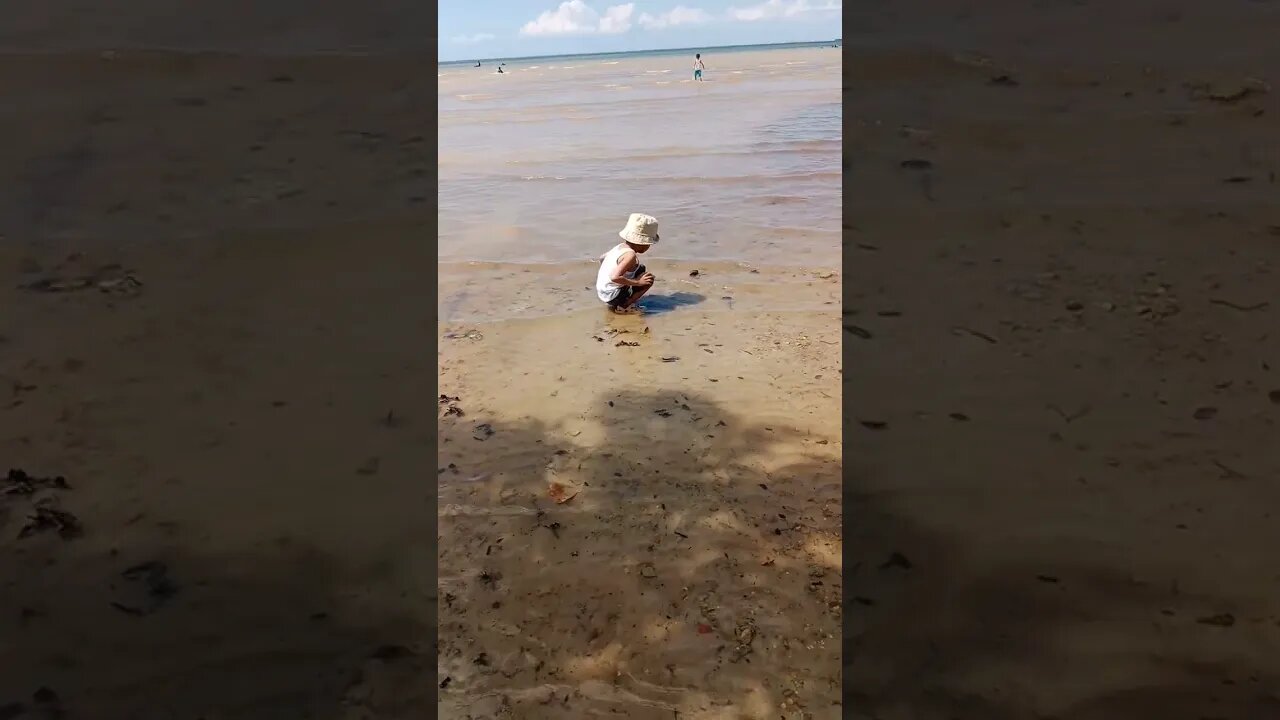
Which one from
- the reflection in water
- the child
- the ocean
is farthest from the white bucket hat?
the ocean

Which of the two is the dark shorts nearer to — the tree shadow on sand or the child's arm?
the child's arm

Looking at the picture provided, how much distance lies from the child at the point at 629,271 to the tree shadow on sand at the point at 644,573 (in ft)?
4.30

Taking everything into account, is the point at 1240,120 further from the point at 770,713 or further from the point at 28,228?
the point at 28,228

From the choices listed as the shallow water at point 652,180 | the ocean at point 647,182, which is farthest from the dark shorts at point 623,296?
the shallow water at point 652,180

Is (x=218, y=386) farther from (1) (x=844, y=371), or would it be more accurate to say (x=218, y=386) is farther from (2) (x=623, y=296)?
(2) (x=623, y=296)

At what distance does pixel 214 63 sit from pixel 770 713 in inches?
61.2

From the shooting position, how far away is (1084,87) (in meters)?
1.40

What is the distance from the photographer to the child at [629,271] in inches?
155

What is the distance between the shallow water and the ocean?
2 centimetres

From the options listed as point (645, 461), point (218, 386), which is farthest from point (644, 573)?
point (218, 386)

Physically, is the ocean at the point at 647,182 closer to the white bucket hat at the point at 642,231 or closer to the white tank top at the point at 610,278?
the white tank top at the point at 610,278

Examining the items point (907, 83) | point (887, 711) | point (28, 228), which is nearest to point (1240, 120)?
point (907, 83)

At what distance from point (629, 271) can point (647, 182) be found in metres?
2.94

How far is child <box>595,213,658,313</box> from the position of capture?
395 cm
